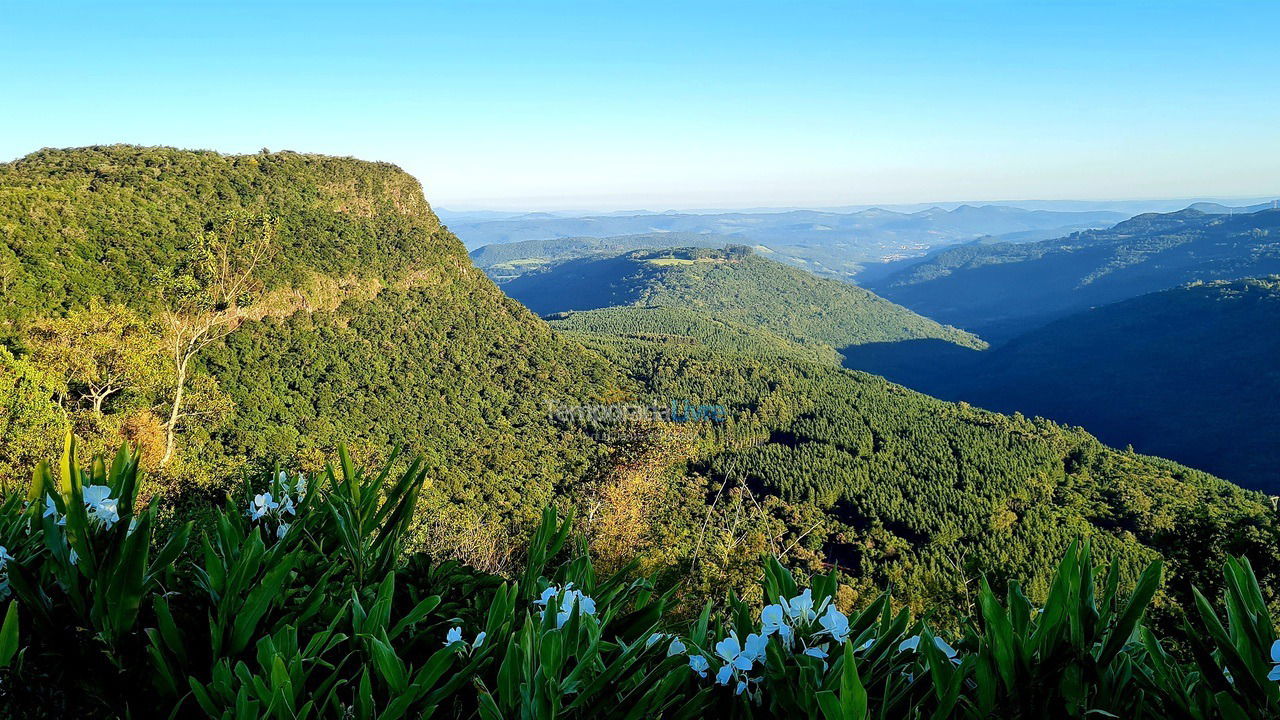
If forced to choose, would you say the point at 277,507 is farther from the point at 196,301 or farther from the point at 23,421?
the point at 196,301

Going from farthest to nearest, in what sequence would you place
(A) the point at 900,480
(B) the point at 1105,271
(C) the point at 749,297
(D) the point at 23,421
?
(B) the point at 1105,271 → (C) the point at 749,297 → (A) the point at 900,480 → (D) the point at 23,421

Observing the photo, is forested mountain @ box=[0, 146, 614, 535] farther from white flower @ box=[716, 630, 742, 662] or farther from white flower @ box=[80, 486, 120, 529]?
white flower @ box=[716, 630, 742, 662]

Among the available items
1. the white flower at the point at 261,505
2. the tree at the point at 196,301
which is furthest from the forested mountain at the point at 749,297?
the white flower at the point at 261,505

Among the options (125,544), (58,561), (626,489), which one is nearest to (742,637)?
(125,544)

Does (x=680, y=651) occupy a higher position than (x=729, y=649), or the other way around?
(x=729, y=649)

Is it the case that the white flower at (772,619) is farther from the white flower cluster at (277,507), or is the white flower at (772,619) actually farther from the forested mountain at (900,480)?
the forested mountain at (900,480)

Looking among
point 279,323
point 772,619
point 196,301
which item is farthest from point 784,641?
point 279,323
